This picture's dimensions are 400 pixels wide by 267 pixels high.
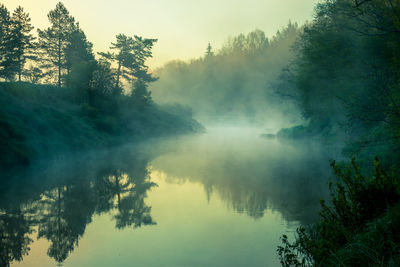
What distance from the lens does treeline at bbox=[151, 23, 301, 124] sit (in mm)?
132125

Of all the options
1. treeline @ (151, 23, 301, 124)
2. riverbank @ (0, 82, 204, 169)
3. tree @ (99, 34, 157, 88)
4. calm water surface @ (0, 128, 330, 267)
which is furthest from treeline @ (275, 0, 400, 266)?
treeline @ (151, 23, 301, 124)

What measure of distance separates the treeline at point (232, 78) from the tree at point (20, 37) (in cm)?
6045

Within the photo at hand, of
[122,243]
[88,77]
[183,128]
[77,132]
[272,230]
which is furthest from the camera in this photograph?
[183,128]

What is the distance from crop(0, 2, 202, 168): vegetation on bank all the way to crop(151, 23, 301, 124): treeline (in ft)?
167

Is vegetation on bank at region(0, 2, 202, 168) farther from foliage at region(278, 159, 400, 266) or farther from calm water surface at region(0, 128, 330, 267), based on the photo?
foliage at region(278, 159, 400, 266)

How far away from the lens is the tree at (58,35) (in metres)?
62.0

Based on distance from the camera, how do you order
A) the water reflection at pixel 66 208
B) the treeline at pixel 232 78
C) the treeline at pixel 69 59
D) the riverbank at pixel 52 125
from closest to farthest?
the water reflection at pixel 66 208 < the riverbank at pixel 52 125 < the treeline at pixel 69 59 < the treeline at pixel 232 78

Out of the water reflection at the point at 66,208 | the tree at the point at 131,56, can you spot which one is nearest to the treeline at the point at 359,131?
the water reflection at the point at 66,208

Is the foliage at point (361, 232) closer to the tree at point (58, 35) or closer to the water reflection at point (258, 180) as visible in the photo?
the water reflection at point (258, 180)

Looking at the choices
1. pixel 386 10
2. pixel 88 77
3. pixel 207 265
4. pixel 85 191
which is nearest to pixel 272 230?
pixel 207 265

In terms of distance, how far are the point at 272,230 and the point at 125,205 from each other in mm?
6092

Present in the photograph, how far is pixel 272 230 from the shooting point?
9992 millimetres

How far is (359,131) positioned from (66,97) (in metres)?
35.0

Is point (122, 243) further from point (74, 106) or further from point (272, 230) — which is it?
point (74, 106)
